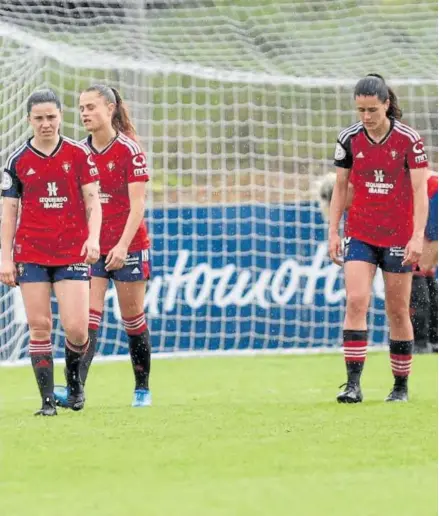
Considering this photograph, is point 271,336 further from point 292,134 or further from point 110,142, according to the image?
point 110,142

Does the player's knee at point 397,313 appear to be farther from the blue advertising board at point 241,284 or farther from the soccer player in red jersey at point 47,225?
the blue advertising board at point 241,284

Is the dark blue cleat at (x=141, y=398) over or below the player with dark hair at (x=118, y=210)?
below

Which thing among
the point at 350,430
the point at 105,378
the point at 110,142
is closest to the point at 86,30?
the point at 105,378

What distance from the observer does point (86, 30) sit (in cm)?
1529

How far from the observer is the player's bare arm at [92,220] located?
791 centimetres

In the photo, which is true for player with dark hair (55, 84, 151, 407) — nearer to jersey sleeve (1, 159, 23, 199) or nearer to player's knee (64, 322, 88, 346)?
player's knee (64, 322, 88, 346)

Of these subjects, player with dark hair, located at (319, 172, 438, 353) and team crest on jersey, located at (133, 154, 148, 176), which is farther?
player with dark hair, located at (319, 172, 438, 353)

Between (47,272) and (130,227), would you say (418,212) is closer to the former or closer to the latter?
(130,227)

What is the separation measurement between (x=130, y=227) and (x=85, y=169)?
48cm

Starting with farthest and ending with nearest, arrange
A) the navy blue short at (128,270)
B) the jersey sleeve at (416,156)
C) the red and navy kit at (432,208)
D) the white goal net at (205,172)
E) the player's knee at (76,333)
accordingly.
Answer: the white goal net at (205,172) → the red and navy kit at (432,208) → the navy blue short at (128,270) → the jersey sleeve at (416,156) → the player's knee at (76,333)

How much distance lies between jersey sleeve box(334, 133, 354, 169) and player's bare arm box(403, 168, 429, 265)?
394mm

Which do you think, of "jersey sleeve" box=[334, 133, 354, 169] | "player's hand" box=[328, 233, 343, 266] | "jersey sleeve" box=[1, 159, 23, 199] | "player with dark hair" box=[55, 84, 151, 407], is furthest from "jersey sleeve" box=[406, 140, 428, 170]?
"jersey sleeve" box=[1, 159, 23, 199]

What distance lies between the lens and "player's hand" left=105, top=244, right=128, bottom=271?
8359mm

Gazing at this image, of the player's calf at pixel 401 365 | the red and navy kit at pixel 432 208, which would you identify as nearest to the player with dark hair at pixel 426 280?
the red and navy kit at pixel 432 208
